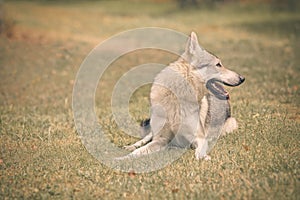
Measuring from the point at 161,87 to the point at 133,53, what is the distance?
32.7 ft

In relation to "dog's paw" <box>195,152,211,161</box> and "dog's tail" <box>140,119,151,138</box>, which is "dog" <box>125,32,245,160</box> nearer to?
"dog's paw" <box>195,152,211,161</box>

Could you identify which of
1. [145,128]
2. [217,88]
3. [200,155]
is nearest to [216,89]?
[217,88]

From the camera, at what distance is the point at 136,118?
9070 mm

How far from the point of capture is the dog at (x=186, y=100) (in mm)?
7172

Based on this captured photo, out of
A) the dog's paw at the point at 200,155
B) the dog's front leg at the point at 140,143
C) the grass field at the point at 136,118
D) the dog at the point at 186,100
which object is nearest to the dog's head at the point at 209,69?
the dog at the point at 186,100

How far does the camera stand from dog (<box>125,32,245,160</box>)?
7172 millimetres

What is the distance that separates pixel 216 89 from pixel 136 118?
2040 millimetres

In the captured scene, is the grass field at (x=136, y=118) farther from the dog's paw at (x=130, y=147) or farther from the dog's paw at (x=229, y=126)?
the dog's paw at (x=130, y=147)

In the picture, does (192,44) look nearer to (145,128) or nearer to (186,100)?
(186,100)

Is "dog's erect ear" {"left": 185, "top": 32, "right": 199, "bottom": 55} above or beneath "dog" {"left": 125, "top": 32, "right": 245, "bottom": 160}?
above

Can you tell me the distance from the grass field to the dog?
0.31 m

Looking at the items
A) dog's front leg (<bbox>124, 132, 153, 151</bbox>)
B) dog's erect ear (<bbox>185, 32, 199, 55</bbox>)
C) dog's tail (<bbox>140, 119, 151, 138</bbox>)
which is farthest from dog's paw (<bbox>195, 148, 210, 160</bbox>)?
dog's erect ear (<bbox>185, 32, 199, 55</bbox>)

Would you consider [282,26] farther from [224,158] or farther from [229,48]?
[224,158]

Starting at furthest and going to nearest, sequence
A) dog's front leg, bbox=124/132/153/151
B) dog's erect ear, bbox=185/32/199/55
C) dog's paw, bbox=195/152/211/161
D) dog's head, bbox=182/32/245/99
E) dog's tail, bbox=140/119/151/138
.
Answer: dog's tail, bbox=140/119/151/138 < dog's front leg, bbox=124/132/153/151 < dog's head, bbox=182/32/245/99 < dog's erect ear, bbox=185/32/199/55 < dog's paw, bbox=195/152/211/161
